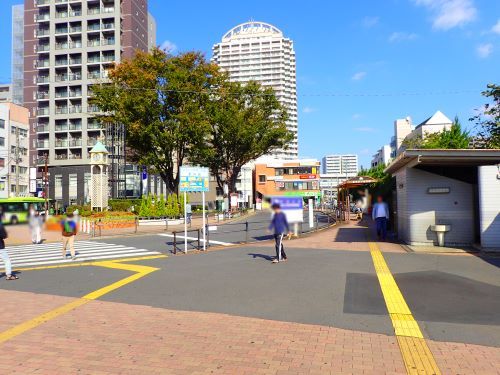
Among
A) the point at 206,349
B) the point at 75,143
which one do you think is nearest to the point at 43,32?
the point at 75,143

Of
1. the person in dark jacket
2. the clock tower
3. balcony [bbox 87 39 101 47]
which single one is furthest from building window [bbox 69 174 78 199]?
the person in dark jacket

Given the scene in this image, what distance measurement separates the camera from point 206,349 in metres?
4.81

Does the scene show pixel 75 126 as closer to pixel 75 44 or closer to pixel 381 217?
pixel 75 44

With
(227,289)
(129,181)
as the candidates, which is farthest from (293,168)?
(227,289)

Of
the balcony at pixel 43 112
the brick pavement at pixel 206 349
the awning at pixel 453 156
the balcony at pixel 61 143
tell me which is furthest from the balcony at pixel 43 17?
the brick pavement at pixel 206 349

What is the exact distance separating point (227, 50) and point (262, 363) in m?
152

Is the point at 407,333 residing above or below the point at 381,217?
below

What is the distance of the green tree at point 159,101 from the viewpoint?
31.2 m

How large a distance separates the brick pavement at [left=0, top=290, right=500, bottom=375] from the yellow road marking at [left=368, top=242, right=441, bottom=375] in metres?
0.10

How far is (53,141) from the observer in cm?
5744

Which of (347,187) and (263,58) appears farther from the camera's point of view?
(263,58)

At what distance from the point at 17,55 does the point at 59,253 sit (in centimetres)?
9546

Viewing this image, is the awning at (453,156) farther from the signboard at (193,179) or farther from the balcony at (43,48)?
the balcony at (43,48)

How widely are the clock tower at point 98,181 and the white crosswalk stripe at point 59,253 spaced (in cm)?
1766
